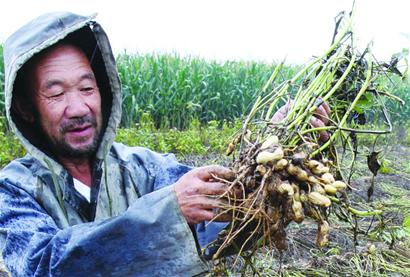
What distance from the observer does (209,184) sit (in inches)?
51.4

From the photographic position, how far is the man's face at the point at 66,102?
174 centimetres

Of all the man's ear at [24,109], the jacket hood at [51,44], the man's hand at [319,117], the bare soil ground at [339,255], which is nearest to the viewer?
the man's hand at [319,117]

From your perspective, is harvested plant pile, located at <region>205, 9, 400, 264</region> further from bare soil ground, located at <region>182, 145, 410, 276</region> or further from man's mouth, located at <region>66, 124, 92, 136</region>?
bare soil ground, located at <region>182, 145, 410, 276</region>

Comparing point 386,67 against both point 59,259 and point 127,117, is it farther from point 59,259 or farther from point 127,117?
point 127,117

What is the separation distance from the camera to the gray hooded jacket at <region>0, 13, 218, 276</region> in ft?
4.25

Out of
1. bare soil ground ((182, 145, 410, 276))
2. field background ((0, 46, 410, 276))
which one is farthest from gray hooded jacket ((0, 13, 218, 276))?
bare soil ground ((182, 145, 410, 276))

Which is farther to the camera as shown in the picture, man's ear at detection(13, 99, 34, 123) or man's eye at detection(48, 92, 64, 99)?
man's ear at detection(13, 99, 34, 123)

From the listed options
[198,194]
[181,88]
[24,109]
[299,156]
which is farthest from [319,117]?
[181,88]

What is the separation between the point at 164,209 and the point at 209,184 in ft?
0.42

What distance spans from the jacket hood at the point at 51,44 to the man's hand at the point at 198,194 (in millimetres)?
615

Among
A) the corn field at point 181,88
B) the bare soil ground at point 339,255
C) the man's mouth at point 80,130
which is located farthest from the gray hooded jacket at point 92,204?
the corn field at point 181,88

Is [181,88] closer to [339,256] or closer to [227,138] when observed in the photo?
[227,138]

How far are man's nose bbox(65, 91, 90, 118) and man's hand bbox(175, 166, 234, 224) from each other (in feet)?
1.89

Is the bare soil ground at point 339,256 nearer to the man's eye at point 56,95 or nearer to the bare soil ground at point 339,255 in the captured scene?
the bare soil ground at point 339,255
